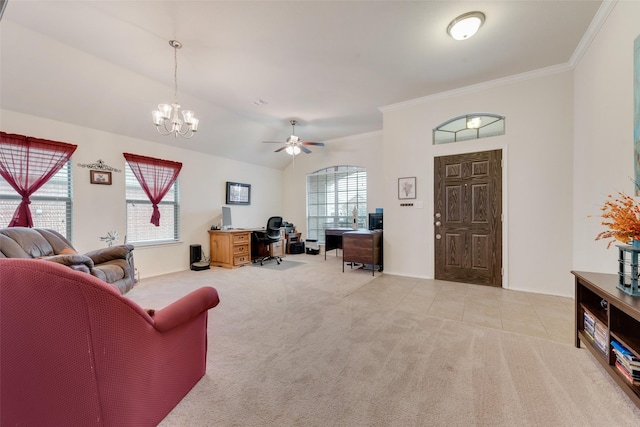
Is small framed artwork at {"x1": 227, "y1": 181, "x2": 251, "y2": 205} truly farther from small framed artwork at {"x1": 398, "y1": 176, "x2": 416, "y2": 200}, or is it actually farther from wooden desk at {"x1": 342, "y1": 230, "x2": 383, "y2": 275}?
small framed artwork at {"x1": 398, "y1": 176, "x2": 416, "y2": 200}

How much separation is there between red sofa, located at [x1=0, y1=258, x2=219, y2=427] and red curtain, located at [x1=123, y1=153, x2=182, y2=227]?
418 centimetres

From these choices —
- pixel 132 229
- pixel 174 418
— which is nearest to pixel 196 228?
pixel 132 229

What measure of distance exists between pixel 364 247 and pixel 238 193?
3633 mm

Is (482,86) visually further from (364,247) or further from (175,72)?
(175,72)

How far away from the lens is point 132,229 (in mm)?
4551

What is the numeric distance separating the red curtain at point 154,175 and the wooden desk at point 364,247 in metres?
3.61

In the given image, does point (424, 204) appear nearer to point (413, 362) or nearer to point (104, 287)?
point (413, 362)

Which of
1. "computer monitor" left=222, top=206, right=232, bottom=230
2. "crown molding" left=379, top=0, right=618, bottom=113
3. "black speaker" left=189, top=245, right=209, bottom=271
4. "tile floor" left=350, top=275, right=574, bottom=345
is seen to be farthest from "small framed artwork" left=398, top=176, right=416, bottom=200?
"black speaker" left=189, top=245, right=209, bottom=271

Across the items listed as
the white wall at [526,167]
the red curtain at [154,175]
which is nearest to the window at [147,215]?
the red curtain at [154,175]

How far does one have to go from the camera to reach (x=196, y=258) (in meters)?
5.32

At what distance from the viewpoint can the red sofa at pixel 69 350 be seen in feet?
3.14

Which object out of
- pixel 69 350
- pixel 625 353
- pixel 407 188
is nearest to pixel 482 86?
pixel 407 188

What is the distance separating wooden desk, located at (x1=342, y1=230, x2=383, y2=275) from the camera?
4570 millimetres

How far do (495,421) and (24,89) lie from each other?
5685mm
